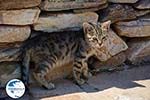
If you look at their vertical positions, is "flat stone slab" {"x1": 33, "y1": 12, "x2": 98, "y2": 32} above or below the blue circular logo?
above

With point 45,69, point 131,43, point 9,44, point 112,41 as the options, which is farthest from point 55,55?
point 131,43

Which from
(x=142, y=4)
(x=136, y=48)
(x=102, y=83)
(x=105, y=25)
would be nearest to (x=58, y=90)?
(x=102, y=83)

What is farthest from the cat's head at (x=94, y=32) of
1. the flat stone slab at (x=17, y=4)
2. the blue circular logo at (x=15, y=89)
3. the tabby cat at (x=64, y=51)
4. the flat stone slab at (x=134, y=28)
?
the blue circular logo at (x=15, y=89)

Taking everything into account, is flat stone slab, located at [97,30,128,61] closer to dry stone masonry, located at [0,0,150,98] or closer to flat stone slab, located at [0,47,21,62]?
dry stone masonry, located at [0,0,150,98]

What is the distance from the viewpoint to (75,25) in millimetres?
3898

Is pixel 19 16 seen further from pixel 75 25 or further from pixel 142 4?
pixel 142 4

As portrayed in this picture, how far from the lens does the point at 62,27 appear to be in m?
3.84

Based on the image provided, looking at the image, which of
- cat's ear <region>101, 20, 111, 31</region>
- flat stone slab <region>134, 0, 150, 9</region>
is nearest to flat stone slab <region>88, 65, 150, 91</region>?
cat's ear <region>101, 20, 111, 31</region>

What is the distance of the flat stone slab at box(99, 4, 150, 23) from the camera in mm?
4008

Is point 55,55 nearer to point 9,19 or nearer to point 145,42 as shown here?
point 9,19

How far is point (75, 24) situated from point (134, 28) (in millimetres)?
646

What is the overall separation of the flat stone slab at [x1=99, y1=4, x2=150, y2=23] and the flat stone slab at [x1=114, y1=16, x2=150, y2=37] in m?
0.06

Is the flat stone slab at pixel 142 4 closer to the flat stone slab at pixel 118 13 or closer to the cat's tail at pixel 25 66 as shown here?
the flat stone slab at pixel 118 13

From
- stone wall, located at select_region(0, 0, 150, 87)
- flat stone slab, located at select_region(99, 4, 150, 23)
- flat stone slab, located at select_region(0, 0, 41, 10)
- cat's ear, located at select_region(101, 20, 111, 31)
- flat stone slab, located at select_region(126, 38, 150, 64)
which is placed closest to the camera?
flat stone slab, located at select_region(0, 0, 41, 10)
